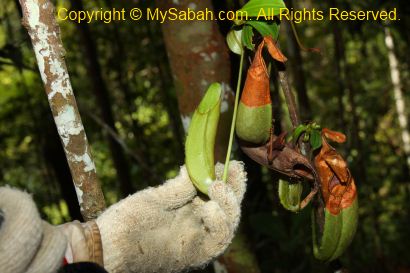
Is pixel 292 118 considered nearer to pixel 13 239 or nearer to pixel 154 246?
pixel 154 246

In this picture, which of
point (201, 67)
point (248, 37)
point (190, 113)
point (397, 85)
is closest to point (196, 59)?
point (201, 67)

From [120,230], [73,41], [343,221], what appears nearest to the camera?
[120,230]

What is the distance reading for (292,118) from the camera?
1.34 m

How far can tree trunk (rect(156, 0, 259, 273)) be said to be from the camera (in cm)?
182

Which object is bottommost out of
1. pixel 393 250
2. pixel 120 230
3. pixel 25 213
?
pixel 393 250

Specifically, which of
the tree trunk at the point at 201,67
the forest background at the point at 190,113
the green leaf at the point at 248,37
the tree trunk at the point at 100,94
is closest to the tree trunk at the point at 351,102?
the forest background at the point at 190,113

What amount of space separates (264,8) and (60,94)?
0.50 metres

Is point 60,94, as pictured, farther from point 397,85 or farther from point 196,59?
point 397,85

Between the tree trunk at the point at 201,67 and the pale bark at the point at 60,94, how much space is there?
2.49 ft

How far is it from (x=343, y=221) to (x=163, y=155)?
12.0 feet

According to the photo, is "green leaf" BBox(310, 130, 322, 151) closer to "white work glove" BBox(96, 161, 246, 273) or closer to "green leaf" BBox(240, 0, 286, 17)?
"white work glove" BBox(96, 161, 246, 273)

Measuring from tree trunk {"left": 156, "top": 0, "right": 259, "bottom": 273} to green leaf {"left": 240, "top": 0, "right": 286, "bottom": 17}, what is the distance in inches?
22.1

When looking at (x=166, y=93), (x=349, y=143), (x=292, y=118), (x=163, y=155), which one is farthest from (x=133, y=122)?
(x=292, y=118)

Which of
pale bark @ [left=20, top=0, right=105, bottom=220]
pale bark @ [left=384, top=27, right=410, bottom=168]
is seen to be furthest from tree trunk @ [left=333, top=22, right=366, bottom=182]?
pale bark @ [left=20, top=0, right=105, bottom=220]
